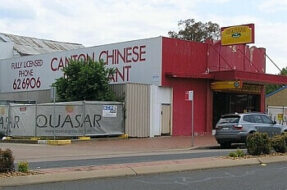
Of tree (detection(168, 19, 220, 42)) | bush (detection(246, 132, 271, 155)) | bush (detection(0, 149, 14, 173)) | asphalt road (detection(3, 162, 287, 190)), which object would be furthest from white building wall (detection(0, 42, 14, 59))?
bush (detection(0, 149, 14, 173))

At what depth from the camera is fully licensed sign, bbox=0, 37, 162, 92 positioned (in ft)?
104

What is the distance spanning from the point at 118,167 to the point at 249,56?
1026 inches

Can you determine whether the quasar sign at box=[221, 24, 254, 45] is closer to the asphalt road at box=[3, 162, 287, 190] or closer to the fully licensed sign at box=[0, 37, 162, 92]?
the fully licensed sign at box=[0, 37, 162, 92]

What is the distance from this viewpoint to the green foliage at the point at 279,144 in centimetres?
1686

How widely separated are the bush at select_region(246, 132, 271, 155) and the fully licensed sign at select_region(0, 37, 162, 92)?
49.9ft

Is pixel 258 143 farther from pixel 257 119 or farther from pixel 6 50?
pixel 6 50

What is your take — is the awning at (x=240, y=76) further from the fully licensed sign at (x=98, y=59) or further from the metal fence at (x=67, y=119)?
the metal fence at (x=67, y=119)

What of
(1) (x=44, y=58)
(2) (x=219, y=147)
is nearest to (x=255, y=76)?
(2) (x=219, y=147)

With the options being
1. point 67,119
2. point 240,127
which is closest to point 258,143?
point 240,127

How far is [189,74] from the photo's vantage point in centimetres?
3147

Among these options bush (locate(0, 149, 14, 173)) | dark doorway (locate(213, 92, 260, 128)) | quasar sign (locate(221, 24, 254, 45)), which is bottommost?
bush (locate(0, 149, 14, 173))

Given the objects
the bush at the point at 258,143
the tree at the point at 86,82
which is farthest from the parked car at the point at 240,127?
the tree at the point at 86,82

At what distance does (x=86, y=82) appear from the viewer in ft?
102

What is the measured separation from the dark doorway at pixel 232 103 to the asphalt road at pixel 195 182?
21.1m
